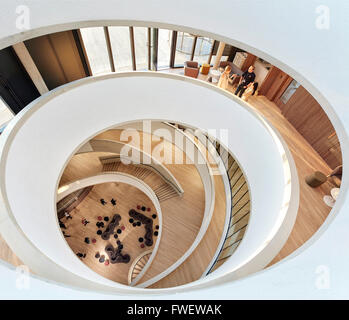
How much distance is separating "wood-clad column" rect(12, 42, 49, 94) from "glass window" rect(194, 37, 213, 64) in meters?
5.94

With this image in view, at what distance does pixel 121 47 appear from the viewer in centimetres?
712

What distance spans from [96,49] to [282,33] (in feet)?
19.2

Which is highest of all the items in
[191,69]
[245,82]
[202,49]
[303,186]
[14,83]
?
[202,49]

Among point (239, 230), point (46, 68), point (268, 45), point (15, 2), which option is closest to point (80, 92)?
point (46, 68)

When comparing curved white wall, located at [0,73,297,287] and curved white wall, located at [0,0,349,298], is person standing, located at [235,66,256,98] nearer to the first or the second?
curved white wall, located at [0,73,297,287]

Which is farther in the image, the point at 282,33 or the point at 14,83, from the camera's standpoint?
the point at 14,83

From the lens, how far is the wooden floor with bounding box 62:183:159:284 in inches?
469

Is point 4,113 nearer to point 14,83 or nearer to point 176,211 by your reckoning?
point 14,83

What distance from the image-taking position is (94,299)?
1.40 metres

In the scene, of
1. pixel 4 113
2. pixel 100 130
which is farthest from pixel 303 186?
pixel 4 113

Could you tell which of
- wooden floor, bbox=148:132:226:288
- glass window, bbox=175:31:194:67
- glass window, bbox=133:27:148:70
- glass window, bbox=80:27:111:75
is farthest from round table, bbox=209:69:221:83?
wooden floor, bbox=148:132:226:288

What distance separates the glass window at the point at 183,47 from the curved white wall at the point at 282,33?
3.63 metres

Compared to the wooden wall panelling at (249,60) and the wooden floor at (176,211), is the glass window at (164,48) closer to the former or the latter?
the wooden wall panelling at (249,60)
